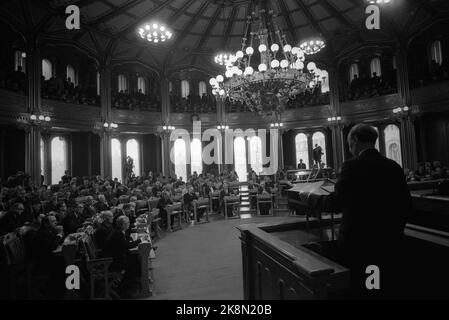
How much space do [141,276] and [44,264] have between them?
1.73 meters

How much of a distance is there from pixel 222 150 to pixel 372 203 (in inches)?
744

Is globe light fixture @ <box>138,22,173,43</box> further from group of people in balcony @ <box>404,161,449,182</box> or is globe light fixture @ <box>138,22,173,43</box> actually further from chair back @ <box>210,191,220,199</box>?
group of people in balcony @ <box>404,161,449,182</box>

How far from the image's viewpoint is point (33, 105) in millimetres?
14062

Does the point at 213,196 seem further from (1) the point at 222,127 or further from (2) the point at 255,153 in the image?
(2) the point at 255,153

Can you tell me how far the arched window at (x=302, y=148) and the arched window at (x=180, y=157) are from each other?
27.5 ft

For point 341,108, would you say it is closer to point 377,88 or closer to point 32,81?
point 377,88

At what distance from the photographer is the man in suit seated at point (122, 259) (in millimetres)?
5776

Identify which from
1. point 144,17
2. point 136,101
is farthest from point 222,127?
point 144,17

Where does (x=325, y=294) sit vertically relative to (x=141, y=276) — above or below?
above

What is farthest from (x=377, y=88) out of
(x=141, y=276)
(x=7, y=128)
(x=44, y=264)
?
(x=7, y=128)

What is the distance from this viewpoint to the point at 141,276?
19.1 feet

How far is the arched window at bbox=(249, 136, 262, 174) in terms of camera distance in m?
21.8

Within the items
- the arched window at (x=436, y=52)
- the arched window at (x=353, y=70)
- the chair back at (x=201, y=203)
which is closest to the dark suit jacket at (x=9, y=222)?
the chair back at (x=201, y=203)

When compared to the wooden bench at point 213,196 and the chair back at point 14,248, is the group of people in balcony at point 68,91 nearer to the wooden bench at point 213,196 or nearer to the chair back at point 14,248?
the wooden bench at point 213,196
